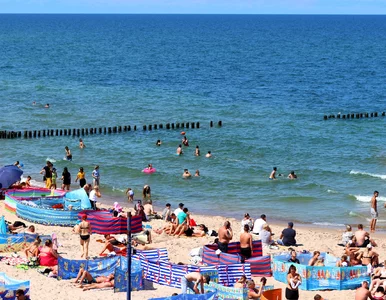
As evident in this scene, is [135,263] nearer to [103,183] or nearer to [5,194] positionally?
[5,194]

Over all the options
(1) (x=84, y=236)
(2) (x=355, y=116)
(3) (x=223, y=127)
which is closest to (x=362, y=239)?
(1) (x=84, y=236)

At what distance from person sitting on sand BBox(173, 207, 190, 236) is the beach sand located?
1.16ft

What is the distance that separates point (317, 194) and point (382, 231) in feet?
19.7

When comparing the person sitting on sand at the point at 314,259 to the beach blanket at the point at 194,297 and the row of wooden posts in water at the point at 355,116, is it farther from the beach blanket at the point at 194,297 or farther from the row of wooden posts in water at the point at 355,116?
the row of wooden posts in water at the point at 355,116

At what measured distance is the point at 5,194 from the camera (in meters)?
28.5

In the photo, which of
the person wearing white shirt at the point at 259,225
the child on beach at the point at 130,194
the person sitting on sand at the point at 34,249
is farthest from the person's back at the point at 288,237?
the child on beach at the point at 130,194

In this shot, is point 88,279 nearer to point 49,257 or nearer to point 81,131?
point 49,257

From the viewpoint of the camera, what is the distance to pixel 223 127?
51.2m

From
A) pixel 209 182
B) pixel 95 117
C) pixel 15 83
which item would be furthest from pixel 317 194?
pixel 15 83

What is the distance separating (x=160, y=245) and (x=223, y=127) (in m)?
27.5

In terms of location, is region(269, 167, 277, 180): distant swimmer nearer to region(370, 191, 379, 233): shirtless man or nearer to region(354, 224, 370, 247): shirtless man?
region(370, 191, 379, 233): shirtless man

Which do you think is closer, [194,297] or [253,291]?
[194,297]

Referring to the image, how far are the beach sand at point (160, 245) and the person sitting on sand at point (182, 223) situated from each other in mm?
354

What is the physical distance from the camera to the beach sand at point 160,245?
19375 mm
